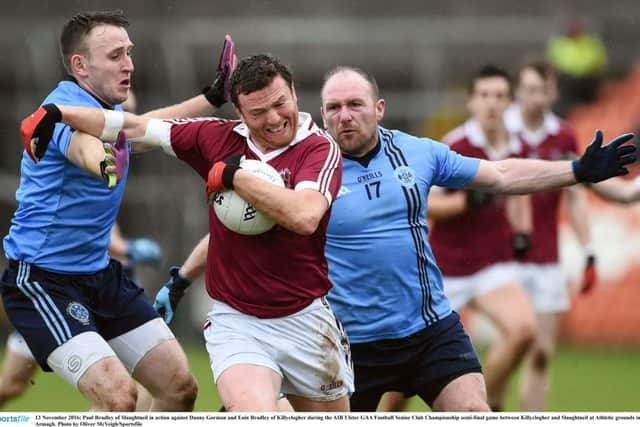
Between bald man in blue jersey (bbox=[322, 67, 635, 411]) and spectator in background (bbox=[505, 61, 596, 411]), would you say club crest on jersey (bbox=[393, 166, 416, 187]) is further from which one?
spectator in background (bbox=[505, 61, 596, 411])

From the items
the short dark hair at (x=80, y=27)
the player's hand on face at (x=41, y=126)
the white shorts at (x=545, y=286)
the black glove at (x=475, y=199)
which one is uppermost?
the short dark hair at (x=80, y=27)

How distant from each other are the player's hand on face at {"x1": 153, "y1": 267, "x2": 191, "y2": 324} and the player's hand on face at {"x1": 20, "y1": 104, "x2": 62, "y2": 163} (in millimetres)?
1225

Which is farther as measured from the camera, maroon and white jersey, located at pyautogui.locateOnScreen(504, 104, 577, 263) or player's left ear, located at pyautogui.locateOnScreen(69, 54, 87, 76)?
maroon and white jersey, located at pyautogui.locateOnScreen(504, 104, 577, 263)

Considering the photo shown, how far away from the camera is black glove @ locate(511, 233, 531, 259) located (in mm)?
8711

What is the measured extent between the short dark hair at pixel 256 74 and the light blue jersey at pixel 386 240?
964 millimetres

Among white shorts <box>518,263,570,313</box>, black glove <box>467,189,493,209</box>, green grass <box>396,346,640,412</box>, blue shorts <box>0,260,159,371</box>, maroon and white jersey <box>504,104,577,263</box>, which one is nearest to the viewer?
blue shorts <box>0,260,159,371</box>

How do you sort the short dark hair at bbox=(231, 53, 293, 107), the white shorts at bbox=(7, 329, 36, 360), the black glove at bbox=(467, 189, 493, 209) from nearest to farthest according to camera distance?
1. the short dark hair at bbox=(231, 53, 293, 107)
2. the white shorts at bbox=(7, 329, 36, 360)
3. the black glove at bbox=(467, 189, 493, 209)

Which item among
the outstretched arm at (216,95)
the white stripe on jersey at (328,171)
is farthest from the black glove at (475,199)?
the white stripe on jersey at (328,171)

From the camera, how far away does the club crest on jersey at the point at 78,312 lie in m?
5.83

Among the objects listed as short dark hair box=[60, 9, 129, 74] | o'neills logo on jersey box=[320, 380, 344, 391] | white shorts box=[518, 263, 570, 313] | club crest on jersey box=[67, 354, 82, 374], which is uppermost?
short dark hair box=[60, 9, 129, 74]

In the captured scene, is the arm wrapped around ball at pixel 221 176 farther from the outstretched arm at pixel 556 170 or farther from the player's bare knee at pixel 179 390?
the outstretched arm at pixel 556 170

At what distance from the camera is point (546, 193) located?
9.69m

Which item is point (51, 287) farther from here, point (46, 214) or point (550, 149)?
point (550, 149)

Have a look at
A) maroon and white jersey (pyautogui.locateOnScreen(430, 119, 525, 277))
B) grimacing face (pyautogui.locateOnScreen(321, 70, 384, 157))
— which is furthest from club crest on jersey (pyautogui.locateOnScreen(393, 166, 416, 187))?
maroon and white jersey (pyautogui.locateOnScreen(430, 119, 525, 277))
